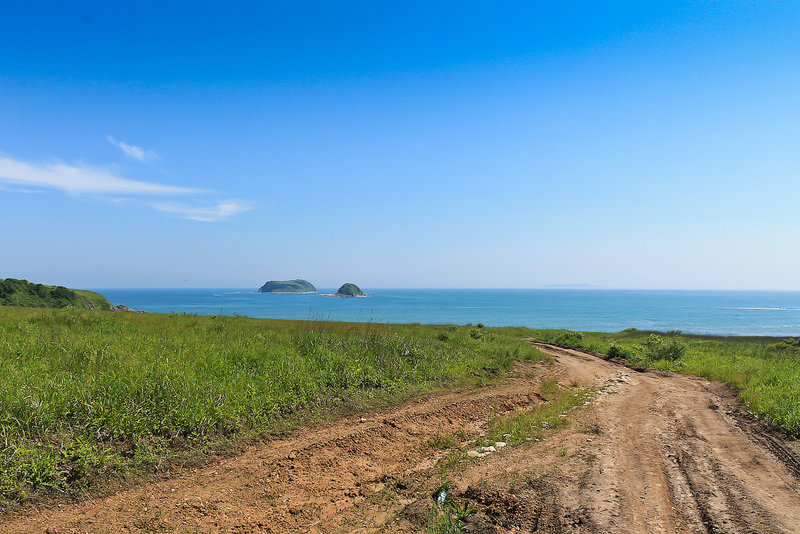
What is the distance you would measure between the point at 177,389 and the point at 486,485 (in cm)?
657

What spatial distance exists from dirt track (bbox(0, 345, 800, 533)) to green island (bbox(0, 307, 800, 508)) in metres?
0.67

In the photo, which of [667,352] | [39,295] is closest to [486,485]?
[667,352]

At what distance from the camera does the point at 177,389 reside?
28.1 ft

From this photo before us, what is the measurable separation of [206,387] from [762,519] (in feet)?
33.1

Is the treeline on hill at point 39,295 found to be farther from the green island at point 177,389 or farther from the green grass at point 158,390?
the green grass at point 158,390

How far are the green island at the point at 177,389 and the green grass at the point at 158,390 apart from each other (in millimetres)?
26

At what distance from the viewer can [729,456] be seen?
7.88 metres

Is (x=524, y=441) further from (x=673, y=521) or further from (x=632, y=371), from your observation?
(x=632, y=371)

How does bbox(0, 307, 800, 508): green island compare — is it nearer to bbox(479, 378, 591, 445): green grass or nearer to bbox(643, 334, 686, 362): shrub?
bbox(479, 378, 591, 445): green grass

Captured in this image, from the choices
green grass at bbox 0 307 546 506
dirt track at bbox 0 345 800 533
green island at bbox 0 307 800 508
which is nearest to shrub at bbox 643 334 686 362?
green island at bbox 0 307 800 508

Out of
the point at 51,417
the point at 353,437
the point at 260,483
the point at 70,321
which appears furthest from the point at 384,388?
the point at 70,321

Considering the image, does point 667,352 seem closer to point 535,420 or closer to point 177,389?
point 535,420

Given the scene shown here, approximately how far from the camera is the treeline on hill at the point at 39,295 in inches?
1866

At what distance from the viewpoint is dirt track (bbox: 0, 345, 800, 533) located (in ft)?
17.9
